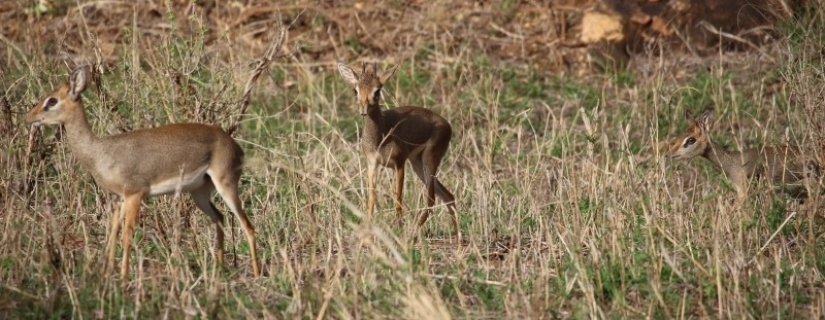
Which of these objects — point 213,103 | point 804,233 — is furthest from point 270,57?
point 804,233

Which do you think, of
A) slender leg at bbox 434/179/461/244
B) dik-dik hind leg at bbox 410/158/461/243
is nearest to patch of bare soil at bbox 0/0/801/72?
dik-dik hind leg at bbox 410/158/461/243

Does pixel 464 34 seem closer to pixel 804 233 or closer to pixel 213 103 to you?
pixel 213 103

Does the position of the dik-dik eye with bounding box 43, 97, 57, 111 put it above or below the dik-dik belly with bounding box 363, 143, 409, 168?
above

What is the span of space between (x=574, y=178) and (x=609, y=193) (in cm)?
36

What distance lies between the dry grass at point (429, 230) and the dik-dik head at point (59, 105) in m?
0.57

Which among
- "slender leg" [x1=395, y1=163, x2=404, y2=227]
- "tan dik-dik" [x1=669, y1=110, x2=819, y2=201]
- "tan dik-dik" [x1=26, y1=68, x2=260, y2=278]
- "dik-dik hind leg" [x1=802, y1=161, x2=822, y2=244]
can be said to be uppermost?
"tan dik-dik" [x1=26, y1=68, x2=260, y2=278]

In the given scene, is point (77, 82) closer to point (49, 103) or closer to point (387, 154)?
point (49, 103)

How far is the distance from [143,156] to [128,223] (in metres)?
0.39

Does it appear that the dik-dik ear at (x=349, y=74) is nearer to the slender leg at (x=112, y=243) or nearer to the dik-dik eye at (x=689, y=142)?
the slender leg at (x=112, y=243)

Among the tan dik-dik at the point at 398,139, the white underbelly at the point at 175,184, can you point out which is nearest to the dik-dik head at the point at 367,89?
the tan dik-dik at the point at 398,139

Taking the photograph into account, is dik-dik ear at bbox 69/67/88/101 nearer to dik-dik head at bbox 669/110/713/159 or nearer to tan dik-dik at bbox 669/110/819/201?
tan dik-dik at bbox 669/110/819/201

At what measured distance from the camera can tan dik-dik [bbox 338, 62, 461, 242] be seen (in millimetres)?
7875

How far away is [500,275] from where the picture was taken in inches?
259

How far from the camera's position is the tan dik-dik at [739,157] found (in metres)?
8.46
